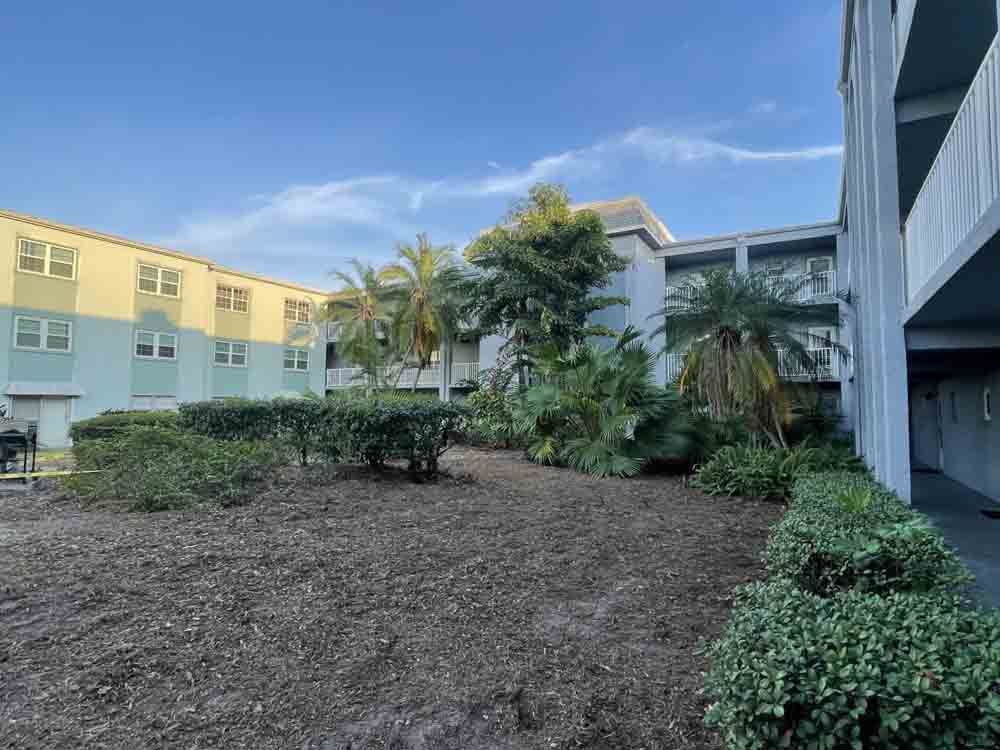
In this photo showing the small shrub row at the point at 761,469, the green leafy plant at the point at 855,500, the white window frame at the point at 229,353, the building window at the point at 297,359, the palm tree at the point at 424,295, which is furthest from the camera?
the building window at the point at 297,359

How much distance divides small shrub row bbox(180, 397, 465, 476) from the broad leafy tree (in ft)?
26.7

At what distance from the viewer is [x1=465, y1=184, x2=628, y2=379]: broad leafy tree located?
16.3 metres

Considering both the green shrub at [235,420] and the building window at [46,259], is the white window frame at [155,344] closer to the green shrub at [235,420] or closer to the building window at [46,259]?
the building window at [46,259]

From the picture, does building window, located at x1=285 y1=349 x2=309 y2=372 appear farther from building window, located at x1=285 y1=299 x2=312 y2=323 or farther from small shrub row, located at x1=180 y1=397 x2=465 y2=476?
small shrub row, located at x1=180 y1=397 x2=465 y2=476

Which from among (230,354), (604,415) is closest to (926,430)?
(604,415)

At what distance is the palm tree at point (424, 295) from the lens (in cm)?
2070

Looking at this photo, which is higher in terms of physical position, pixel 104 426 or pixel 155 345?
pixel 155 345

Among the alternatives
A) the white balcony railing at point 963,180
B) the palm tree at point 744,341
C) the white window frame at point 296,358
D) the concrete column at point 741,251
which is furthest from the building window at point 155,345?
the white balcony railing at point 963,180

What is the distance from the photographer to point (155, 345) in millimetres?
23797

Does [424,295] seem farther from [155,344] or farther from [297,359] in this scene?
[155,344]

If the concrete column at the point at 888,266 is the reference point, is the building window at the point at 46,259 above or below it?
above

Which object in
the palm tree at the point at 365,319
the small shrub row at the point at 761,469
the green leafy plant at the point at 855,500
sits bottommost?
the small shrub row at the point at 761,469

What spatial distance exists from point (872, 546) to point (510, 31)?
41.7 ft

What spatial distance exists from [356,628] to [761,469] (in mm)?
7210
